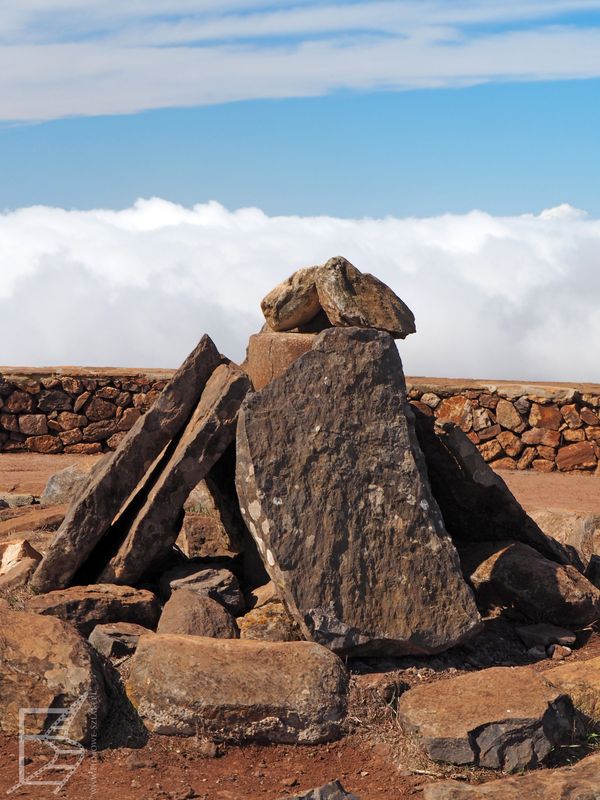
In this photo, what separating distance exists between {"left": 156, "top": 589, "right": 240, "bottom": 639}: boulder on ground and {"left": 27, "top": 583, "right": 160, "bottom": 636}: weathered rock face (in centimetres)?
17

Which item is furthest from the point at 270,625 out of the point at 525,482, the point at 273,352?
the point at 525,482

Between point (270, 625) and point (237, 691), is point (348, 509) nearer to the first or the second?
point (270, 625)

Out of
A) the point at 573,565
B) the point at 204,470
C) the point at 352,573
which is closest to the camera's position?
the point at 352,573

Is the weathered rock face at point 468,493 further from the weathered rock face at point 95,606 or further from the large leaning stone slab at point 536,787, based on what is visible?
the large leaning stone slab at point 536,787

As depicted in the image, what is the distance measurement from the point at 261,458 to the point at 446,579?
51.9 inches

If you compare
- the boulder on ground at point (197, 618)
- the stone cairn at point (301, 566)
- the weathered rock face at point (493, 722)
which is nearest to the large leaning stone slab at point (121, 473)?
the stone cairn at point (301, 566)

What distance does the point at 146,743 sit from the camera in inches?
206

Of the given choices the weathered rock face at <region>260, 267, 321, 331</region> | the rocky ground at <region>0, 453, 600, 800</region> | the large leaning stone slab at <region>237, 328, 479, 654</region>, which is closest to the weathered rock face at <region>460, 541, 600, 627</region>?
the large leaning stone slab at <region>237, 328, 479, 654</region>

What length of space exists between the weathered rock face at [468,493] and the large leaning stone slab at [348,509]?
67cm

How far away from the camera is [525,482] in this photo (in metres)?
14.1

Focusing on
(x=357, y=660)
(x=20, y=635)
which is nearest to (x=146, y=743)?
(x=20, y=635)

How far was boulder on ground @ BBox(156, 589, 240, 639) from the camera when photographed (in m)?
6.10

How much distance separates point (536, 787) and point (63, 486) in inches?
288

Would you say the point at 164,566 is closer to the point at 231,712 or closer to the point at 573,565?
the point at 231,712
